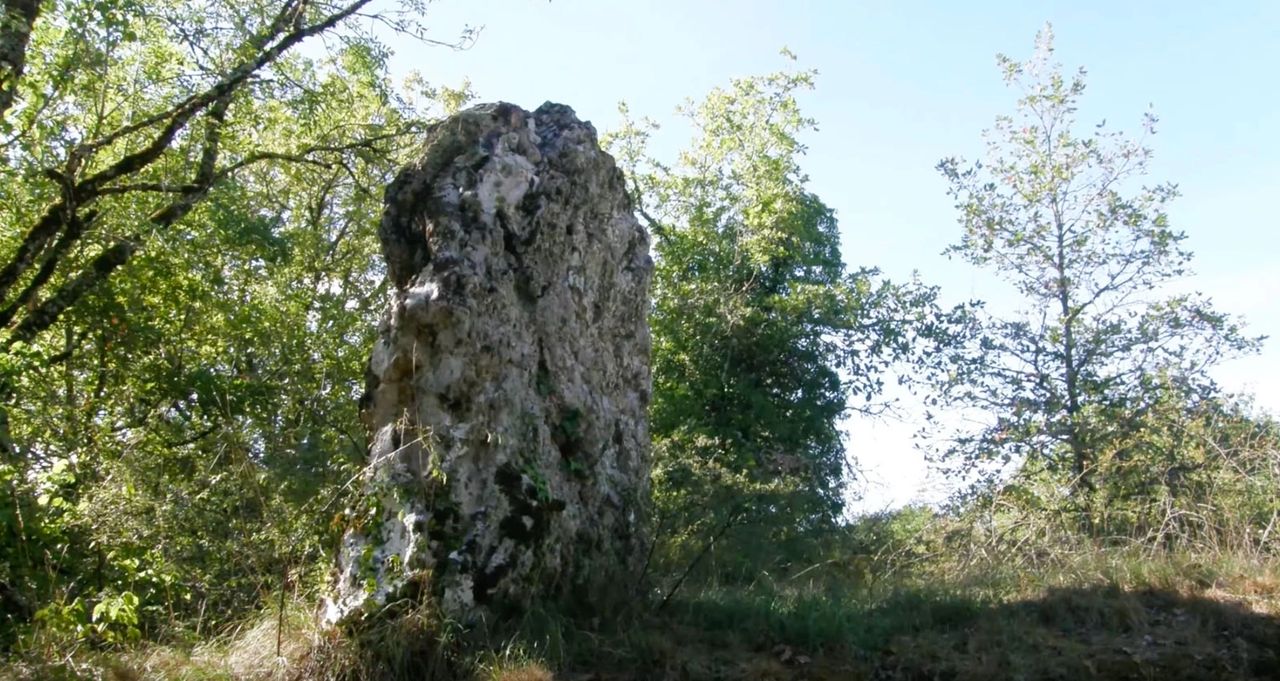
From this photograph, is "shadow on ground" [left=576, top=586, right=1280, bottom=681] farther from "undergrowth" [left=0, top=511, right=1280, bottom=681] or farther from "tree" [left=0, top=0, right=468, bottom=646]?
"tree" [left=0, top=0, right=468, bottom=646]

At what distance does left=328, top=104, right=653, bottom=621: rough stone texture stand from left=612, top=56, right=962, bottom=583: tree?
19.4 ft

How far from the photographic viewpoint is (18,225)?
11.4 meters

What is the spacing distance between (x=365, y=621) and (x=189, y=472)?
11.3ft

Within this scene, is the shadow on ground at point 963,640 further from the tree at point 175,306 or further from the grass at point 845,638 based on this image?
the tree at point 175,306

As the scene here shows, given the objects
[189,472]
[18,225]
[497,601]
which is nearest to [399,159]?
[18,225]

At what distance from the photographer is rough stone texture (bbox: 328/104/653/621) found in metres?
6.27

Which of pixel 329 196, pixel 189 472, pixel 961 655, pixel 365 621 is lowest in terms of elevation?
pixel 961 655

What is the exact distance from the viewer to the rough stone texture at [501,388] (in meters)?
6.27

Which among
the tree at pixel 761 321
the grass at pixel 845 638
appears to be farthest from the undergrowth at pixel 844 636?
the tree at pixel 761 321

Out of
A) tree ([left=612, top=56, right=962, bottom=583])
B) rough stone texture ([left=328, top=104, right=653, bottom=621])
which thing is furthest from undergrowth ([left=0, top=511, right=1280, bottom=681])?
tree ([left=612, top=56, right=962, bottom=583])

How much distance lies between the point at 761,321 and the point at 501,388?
9.89 m

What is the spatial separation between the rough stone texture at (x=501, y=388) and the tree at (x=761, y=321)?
590cm

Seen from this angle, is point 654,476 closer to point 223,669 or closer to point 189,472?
point 189,472

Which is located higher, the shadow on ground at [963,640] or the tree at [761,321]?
the tree at [761,321]
